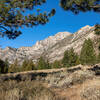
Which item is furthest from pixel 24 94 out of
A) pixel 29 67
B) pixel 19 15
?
pixel 29 67

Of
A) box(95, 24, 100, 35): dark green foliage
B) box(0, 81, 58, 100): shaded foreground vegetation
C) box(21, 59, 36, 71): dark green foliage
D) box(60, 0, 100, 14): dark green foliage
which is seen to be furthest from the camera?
box(21, 59, 36, 71): dark green foliage

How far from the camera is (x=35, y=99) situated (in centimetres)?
322

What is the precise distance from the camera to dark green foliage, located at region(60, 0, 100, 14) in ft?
22.2

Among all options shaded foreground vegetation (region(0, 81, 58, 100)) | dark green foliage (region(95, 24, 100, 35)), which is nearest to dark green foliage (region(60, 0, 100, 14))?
dark green foliage (region(95, 24, 100, 35))

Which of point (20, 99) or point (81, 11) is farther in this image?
point (81, 11)

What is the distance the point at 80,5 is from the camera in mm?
7199

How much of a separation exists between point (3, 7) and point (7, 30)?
1845mm

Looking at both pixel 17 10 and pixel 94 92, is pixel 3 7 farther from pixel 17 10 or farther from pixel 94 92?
pixel 94 92

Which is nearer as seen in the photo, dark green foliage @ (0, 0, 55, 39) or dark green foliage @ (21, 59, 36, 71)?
dark green foliage @ (0, 0, 55, 39)

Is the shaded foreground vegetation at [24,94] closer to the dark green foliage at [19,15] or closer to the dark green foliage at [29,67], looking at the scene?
the dark green foliage at [19,15]

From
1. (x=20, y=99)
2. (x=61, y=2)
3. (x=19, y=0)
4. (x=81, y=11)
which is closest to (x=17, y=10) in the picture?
(x=19, y=0)

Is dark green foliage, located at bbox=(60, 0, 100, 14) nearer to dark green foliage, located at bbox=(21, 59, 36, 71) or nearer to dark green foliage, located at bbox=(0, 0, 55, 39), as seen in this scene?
dark green foliage, located at bbox=(0, 0, 55, 39)

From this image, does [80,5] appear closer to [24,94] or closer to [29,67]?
[24,94]

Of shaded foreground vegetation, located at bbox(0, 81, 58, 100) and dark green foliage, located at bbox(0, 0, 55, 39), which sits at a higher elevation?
dark green foliage, located at bbox(0, 0, 55, 39)
